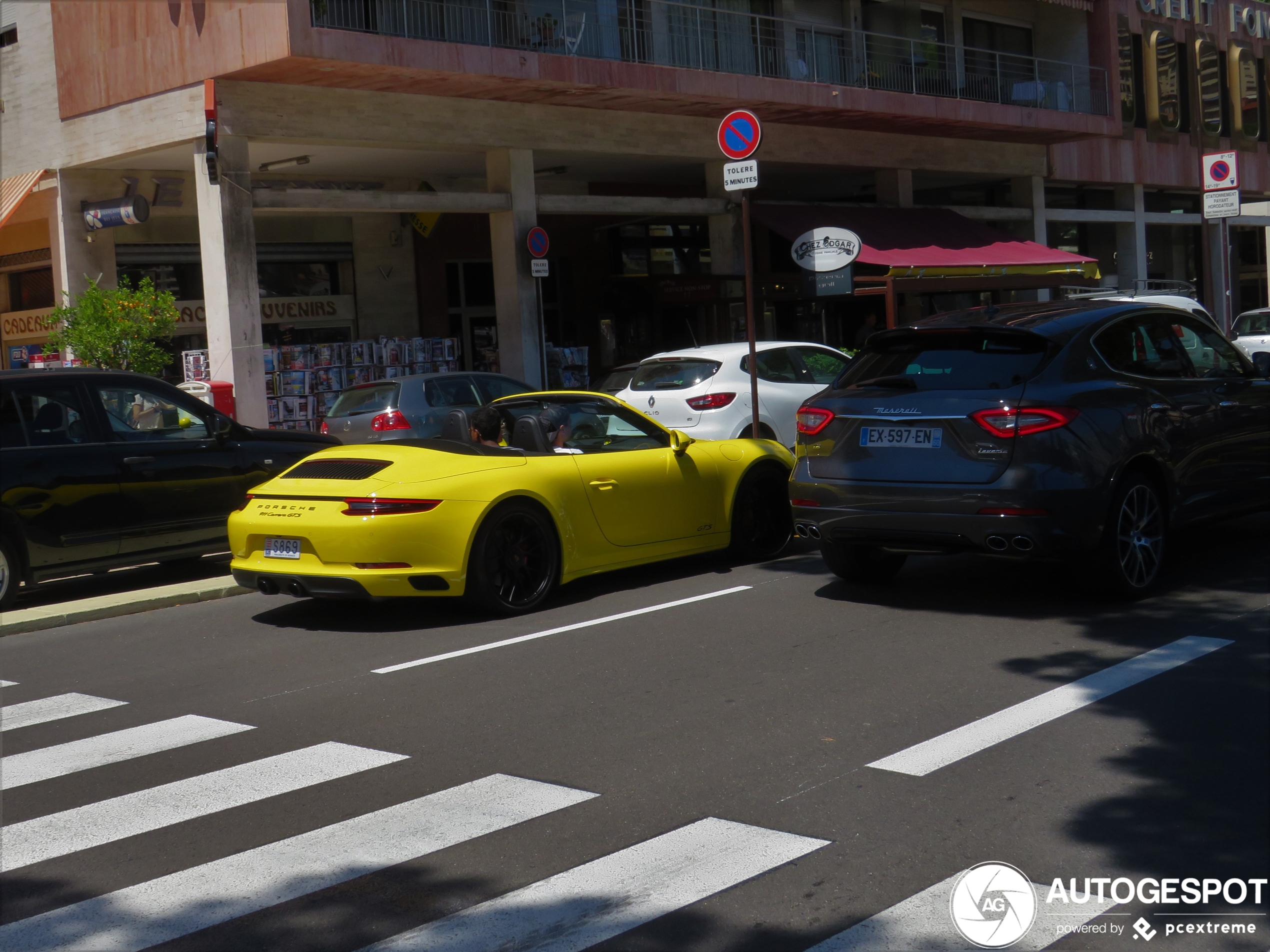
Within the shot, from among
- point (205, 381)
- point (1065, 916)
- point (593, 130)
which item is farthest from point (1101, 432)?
point (593, 130)

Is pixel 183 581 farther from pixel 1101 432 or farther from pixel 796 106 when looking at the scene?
pixel 796 106

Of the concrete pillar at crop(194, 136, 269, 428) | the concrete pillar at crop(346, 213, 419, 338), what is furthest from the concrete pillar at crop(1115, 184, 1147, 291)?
the concrete pillar at crop(194, 136, 269, 428)

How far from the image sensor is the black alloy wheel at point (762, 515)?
1008cm

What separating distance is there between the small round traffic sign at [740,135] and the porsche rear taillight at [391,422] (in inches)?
186

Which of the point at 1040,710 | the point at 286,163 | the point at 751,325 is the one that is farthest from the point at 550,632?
the point at 286,163

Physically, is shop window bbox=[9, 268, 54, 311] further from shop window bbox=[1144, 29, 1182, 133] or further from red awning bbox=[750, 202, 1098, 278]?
shop window bbox=[1144, 29, 1182, 133]

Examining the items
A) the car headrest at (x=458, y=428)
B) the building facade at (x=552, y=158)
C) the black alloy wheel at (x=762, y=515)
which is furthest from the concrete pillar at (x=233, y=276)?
the black alloy wheel at (x=762, y=515)

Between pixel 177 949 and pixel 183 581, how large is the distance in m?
7.33

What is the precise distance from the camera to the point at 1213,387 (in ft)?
28.7

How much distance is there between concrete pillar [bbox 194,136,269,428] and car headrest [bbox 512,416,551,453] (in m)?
9.97

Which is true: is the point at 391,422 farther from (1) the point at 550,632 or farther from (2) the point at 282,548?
(1) the point at 550,632

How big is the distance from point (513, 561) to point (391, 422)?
7269mm

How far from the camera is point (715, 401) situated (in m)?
14.9

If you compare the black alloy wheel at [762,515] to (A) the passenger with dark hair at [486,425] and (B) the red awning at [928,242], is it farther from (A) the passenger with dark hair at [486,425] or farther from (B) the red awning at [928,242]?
(B) the red awning at [928,242]
